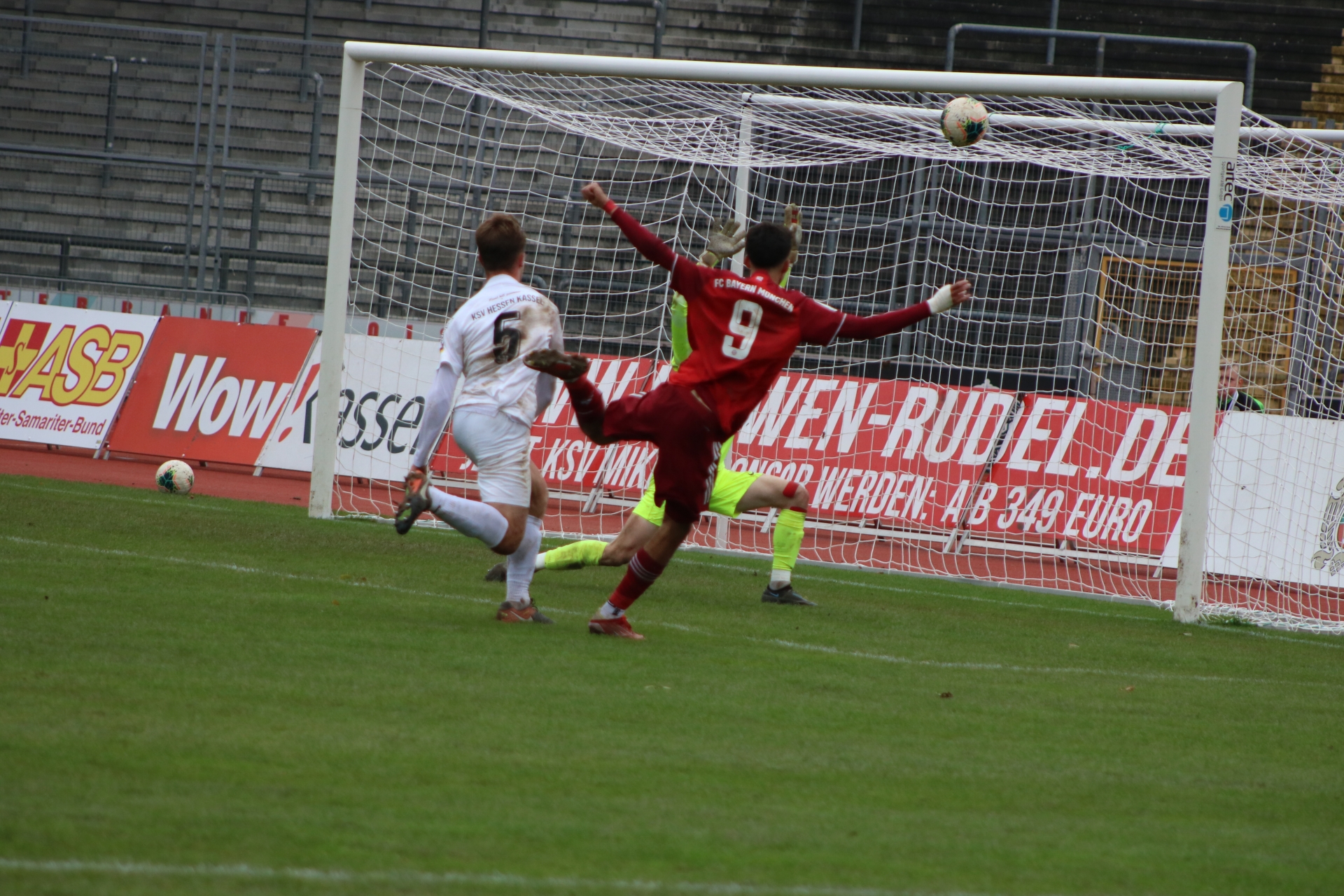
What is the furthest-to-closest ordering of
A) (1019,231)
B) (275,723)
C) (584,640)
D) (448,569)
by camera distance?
(1019,231) < (448,569) < (584,640) < (275,723)

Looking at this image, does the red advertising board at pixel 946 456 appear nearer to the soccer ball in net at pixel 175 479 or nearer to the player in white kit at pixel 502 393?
the soccer ball in net at pixel 175 479

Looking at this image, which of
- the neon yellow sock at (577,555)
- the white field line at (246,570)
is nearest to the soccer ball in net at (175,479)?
the white field line at (246,570)

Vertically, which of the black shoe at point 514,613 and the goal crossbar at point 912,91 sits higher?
the goal crossbar at point 912,91

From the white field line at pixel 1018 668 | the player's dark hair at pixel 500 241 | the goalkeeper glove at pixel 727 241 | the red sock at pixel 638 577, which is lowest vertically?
the white field line at pixel 1018 668

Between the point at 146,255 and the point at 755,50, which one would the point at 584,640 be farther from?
the point at 755,50

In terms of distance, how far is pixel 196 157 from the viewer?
19.6 m

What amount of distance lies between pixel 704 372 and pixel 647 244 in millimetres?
Result: 661

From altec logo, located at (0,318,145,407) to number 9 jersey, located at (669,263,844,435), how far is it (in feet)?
32.4

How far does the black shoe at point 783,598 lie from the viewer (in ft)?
30.6

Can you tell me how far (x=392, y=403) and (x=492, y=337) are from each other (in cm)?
677

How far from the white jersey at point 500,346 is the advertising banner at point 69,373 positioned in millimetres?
9085

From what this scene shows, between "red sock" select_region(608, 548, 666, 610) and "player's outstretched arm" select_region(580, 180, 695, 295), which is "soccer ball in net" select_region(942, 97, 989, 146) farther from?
"red sock" select_region(608, 548, 666, 610)

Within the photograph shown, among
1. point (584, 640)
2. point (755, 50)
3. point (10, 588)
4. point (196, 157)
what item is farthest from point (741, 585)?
point (755, 50)

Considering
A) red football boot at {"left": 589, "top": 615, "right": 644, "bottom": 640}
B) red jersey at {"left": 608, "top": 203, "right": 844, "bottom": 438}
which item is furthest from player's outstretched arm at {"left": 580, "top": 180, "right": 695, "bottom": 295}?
red football boot at {"left": 589, "top": 615, "right": 644, "bottom": 640}
